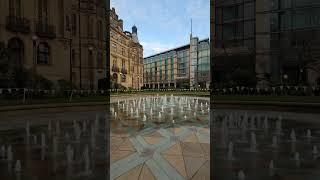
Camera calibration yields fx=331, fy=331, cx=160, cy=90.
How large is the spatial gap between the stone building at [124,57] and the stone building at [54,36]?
2580 centimetres

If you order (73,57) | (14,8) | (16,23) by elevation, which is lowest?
(73,57)

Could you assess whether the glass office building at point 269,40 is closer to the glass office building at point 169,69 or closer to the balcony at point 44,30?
the balcony at point 44,30

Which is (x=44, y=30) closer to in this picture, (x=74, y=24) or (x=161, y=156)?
(x=74, y=24)

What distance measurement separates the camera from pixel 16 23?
3203 cm

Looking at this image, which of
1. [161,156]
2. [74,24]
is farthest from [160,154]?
[74,24]

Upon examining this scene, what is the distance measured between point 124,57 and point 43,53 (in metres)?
44.7

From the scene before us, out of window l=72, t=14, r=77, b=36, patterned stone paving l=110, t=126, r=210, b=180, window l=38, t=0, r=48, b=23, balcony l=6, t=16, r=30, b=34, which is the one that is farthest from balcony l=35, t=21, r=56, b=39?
patterned stone paving l=110, t=126, r=210, b=180

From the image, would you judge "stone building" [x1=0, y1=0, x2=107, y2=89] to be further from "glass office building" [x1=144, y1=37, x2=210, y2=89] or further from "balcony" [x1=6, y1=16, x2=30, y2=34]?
"glass office building" [x1=144, y1=37, x2=210, y2=89]

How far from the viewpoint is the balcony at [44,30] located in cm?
3275

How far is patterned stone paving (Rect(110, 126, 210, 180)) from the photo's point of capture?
266 inches

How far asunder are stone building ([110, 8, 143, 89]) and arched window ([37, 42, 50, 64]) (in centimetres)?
2559

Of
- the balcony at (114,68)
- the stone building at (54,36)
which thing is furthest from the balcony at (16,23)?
the balcony at (114,68)

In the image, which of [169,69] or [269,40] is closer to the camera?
[269,40]

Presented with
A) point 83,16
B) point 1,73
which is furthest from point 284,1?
point 1,73
